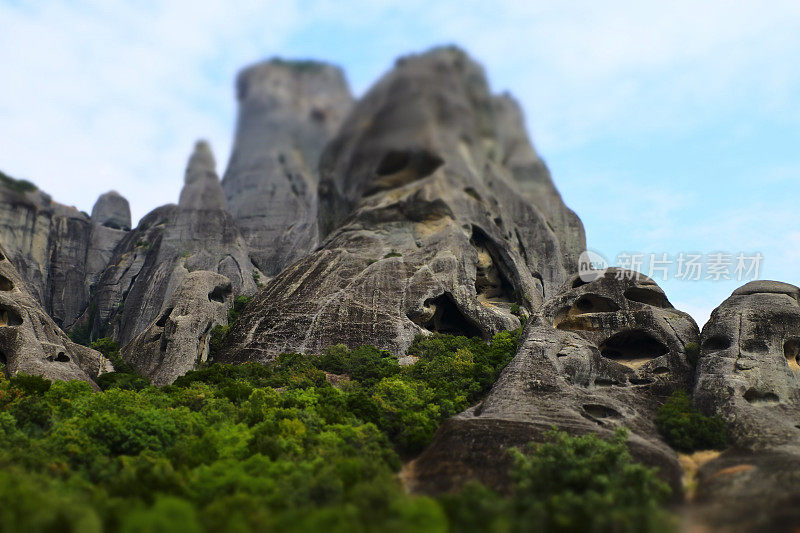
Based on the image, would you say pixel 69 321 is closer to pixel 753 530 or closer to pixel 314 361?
pixel 314 361

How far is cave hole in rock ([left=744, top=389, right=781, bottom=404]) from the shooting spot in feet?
78.5

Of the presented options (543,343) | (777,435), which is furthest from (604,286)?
(777,435)

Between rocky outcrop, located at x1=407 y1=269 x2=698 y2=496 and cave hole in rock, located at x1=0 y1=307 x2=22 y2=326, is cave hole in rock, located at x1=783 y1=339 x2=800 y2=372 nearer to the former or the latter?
rocky outcrop, located at x1=407 y1=269 x2=698 y2=496

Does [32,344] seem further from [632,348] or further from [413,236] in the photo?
[632,348]

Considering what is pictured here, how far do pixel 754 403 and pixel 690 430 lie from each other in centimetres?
315

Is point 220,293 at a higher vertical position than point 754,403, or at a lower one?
higher

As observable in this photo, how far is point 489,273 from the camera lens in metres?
49.8

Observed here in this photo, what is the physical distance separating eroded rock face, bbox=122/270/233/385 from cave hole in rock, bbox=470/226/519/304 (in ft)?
58.1

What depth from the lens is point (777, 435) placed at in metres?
20.9

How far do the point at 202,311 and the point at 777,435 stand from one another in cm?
2989

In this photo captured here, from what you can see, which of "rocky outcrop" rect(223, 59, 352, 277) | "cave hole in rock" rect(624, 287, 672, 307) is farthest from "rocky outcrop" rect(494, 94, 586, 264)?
"cave hole in rock" rect(624, 287, 672, 307)

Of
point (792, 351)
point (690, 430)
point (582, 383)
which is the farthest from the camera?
point (582, 383)

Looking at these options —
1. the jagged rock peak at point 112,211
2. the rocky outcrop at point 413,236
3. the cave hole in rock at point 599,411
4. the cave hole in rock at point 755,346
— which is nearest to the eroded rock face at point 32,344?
the rocky outcrop at point 413,236

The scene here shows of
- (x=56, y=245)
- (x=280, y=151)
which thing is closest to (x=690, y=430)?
(x=56, y=245)
